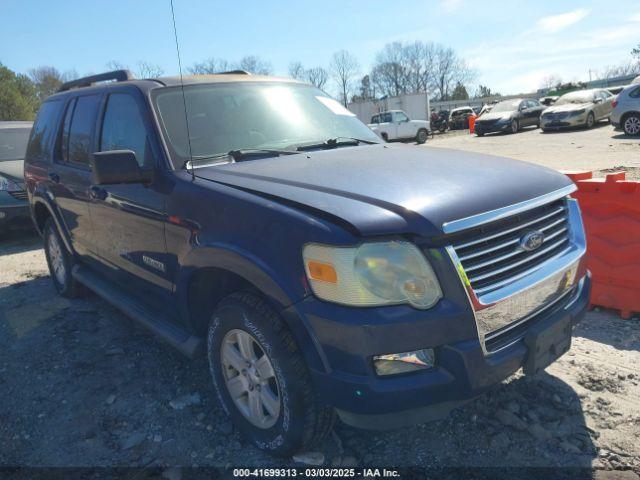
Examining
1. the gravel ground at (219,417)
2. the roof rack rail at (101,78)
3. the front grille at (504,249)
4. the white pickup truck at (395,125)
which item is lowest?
the gravel ground at (219,417)

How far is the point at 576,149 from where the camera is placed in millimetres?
15258

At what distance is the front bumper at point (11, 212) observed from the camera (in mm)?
7477

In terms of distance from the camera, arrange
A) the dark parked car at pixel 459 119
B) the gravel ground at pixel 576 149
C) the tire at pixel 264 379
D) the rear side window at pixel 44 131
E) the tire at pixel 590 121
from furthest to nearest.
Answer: the dark parked car at pixel 459 119, the tire at pixel 590 121, the gravel ground at pixel 576 149, the rear side window at pixel 44 131, the tire at pixel 264 379

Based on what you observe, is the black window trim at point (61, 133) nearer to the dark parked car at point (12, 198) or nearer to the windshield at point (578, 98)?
the dark parked car at point (12, 198)

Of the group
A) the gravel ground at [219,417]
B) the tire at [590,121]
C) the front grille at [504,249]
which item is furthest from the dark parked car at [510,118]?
the front grille at [504,249]

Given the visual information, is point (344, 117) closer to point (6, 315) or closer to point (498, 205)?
point (498, 205)

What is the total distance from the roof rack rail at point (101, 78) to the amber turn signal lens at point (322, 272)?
2619 millimetres

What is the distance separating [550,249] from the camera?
242cm

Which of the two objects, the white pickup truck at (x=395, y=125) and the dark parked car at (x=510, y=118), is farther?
the white pickup truck at (x=395, y=125)

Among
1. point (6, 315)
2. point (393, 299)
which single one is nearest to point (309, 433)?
point (393, 299)

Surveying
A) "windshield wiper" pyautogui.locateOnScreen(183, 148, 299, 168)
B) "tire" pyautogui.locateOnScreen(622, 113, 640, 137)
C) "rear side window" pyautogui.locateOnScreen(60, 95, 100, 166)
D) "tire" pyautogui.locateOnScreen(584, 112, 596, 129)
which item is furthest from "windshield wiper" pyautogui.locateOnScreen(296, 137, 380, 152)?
"tire" pyautogui.locateOnScreen(584, 112, 596, 129)

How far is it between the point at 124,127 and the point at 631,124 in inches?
681

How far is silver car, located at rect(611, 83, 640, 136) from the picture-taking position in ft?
50.9

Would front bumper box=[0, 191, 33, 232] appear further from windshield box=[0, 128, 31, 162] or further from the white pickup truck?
the white pickup truck
